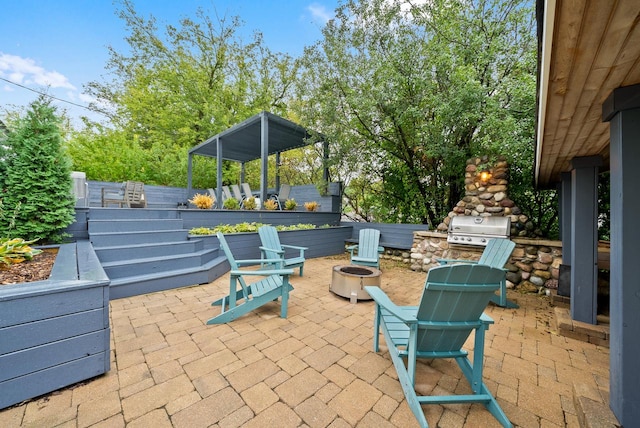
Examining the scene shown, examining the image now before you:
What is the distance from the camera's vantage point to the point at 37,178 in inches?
119

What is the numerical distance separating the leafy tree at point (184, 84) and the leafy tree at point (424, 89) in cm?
659

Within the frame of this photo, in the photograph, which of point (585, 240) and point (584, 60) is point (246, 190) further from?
point (584, 60)

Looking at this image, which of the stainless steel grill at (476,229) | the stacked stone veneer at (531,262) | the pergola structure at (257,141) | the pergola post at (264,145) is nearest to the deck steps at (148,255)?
the pergola post at (264,145)

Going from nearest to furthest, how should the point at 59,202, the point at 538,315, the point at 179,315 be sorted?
the point at 179,315 < the point at 538,315 < the point at 59,202

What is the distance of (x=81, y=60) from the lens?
11961 millimetres

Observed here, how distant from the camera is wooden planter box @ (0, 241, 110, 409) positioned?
1.37 m

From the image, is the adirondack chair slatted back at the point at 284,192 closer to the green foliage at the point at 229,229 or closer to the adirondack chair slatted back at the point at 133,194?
the green foliage at the point at 229,229

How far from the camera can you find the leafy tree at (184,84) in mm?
11133

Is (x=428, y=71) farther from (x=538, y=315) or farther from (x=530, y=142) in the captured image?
(x=538, y=315)

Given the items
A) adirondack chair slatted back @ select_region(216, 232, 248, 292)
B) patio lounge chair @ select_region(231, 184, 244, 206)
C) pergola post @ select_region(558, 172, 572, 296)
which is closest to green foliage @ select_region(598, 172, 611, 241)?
pergola post @ select_region(558, 172, 572, 296)

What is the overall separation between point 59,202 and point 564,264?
22.9ft

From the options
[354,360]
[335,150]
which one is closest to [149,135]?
[335,150]

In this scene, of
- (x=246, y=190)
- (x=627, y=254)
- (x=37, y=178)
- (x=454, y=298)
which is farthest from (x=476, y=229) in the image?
(x=37, y=178)

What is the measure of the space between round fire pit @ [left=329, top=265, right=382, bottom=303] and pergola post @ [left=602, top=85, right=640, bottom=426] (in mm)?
2062
